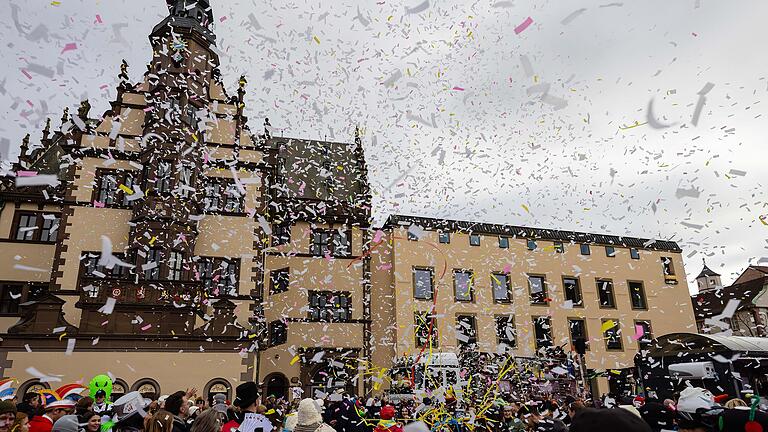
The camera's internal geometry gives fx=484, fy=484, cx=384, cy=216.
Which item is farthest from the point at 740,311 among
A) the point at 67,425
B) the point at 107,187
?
the point at 67,425

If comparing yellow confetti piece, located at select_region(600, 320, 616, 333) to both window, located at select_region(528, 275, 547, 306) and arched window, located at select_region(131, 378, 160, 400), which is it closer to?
window, located at select_region(528, 275, 547, 306)

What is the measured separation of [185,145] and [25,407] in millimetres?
19159

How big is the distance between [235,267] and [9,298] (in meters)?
11.7

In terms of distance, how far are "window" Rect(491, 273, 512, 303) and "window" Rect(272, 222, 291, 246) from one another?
14050 millimetres

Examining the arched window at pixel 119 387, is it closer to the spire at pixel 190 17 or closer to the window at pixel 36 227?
the window at pixel 36 227

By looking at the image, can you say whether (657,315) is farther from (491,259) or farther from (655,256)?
(491,259)

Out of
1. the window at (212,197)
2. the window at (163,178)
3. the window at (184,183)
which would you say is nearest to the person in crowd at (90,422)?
the window at (184,183)

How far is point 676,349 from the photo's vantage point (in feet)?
66.3

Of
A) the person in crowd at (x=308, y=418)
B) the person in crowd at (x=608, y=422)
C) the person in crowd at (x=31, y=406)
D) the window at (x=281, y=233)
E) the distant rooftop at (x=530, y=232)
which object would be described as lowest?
the person in crowd at (x=308, y=418)

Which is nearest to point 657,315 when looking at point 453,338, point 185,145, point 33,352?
point 453,338

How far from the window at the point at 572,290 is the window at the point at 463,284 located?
746 centimetres

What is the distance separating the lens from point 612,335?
3394 cm

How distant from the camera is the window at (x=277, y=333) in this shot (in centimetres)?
2602

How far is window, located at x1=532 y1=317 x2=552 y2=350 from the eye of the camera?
32344 millimetres
